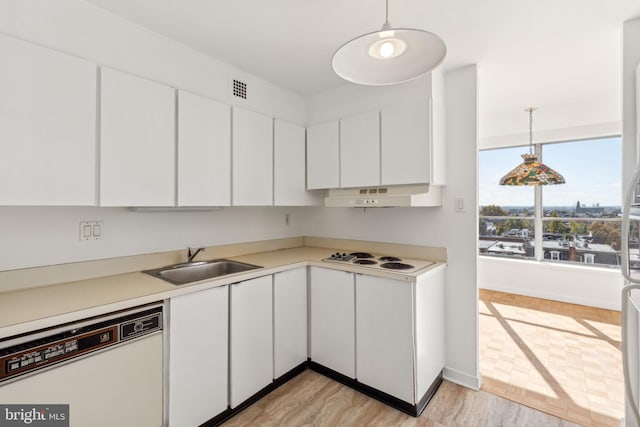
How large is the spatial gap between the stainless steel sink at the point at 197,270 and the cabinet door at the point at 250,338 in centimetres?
22

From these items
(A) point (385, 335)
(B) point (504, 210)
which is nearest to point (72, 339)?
(A) point (385, 335)

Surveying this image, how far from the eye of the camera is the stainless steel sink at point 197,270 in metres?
2.12

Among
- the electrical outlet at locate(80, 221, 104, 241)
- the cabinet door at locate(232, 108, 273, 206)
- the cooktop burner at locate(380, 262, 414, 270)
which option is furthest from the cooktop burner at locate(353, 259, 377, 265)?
the electrical outlet at locate(80, 221, 104, 241)

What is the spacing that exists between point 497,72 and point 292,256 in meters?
2.39

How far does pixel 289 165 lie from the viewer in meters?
2.72

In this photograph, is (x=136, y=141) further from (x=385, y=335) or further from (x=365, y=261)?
(x=385, y=335)

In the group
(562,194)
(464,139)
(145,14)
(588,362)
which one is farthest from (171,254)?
(562,194)

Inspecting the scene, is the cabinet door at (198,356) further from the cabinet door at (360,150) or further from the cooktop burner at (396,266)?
the cabinet door at (360,150)

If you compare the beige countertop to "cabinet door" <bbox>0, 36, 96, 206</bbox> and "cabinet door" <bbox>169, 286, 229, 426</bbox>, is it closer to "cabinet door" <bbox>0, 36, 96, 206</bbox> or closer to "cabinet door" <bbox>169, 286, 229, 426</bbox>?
"cabinet door" <bbox>169, 286, 229, 426</bbox>

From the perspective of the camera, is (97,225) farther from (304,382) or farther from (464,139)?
(464,139)

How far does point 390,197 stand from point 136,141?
5.71 feet

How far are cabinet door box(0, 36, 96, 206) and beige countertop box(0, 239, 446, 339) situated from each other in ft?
1.57

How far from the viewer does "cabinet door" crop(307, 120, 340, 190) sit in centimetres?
265

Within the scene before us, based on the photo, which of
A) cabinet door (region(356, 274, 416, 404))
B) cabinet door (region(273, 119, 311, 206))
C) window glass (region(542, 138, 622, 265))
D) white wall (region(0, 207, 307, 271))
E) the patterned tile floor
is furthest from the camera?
window glass (region(542, 138, 622, 265))
